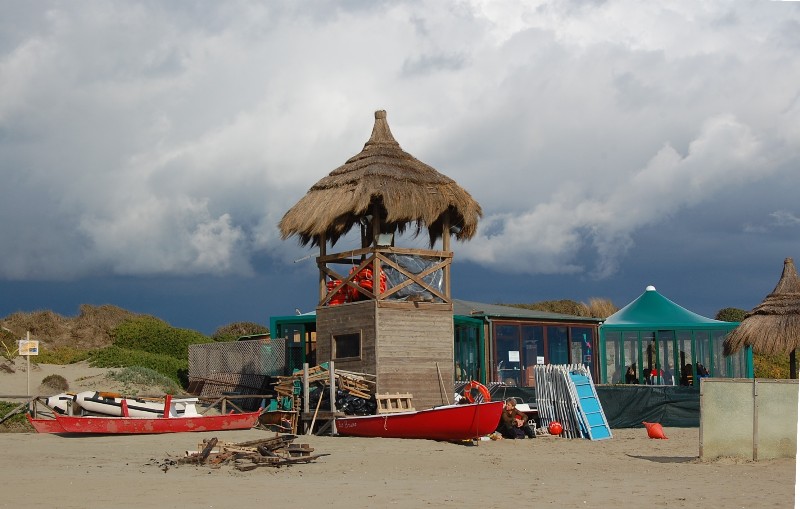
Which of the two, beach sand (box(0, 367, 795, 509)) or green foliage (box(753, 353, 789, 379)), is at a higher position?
green foliage (box(753, 353, 789, 379))

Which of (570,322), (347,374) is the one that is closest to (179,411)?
(347,374)

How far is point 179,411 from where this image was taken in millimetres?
21141

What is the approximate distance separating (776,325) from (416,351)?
30.1ft

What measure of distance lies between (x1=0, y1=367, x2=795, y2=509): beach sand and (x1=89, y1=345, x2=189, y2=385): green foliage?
9.46 metres

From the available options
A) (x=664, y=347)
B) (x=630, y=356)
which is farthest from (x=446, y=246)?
(x=664, y=347)

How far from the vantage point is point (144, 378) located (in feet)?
89.6

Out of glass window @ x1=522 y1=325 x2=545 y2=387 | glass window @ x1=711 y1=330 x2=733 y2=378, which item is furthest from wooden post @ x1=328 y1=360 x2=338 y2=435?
glass window @ x1=711 y1=330 x2=733 y2=378

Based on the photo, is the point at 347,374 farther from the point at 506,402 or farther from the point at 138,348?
the point at 138,348

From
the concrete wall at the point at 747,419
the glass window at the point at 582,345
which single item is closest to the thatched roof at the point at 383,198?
the glass window at the point at 582,345

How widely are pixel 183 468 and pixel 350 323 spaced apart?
8.04 metres

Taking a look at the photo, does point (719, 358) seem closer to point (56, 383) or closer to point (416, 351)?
point (416, 351)

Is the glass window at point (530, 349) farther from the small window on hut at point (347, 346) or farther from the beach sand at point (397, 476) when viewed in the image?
the beach sand at point (397, 476)

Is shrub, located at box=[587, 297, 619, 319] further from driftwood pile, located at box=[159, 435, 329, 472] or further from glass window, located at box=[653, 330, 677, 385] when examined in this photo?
driftwood pile, located at box=[159, 435, 329, 472]

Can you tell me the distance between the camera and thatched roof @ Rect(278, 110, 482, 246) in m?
21.8
